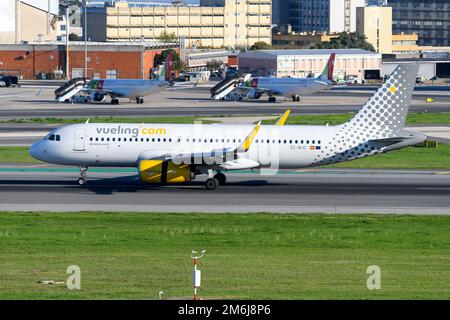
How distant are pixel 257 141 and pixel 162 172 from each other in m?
5.94

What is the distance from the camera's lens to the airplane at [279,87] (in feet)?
470

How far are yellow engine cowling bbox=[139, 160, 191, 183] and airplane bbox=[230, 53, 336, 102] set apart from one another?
287ft

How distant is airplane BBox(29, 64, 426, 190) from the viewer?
57.8 m

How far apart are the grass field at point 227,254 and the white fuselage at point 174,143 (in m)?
10.4

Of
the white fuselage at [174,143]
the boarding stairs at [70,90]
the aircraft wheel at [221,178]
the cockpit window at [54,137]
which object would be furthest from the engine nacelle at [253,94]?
the cockpit window at [54,137]

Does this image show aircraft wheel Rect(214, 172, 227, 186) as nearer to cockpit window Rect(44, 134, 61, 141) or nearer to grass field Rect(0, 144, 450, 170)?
cockpit window Rect(44, 134, 61, 141)

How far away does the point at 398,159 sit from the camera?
238 feet

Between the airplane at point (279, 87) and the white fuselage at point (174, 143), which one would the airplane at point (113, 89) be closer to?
the airplane at point (279, 87)

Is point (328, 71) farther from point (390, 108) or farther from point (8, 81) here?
point (390, 108)

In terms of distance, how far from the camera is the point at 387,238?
41.6 meters

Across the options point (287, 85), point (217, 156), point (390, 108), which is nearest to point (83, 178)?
point (217, 156)

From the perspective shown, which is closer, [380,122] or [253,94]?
[380,122]

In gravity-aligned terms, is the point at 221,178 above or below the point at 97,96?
below
